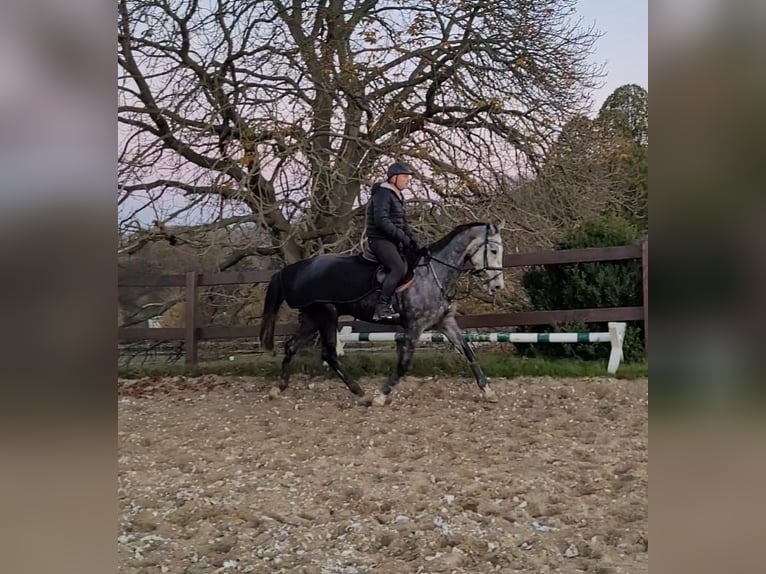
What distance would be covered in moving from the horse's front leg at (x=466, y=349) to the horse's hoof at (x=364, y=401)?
2.58 ft

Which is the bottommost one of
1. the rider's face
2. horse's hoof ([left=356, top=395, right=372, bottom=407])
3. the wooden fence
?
horse's hoof ([left=356, top=395, right=372, bottom=407])

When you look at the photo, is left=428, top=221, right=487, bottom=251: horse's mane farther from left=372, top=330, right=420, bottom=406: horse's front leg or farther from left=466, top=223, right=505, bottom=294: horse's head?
left=372, top=330, right=420, bottom=406: horse's front leg

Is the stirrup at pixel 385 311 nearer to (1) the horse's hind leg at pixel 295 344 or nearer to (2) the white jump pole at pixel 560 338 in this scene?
(2) the white jump pole at pixel 560 338

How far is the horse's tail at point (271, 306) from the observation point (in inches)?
199

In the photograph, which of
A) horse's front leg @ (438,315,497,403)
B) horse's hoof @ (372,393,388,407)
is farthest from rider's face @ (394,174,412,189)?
horse's hoof @ (372,393,388,407)

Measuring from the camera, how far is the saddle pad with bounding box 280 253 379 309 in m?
4.74

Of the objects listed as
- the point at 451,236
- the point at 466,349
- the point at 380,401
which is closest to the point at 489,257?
the point at 451,236

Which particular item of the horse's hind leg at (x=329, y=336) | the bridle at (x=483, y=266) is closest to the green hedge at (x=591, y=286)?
the bridle at (x=483, y=266)

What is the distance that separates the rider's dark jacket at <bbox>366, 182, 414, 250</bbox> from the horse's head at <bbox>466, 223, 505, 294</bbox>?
0.51 metres
